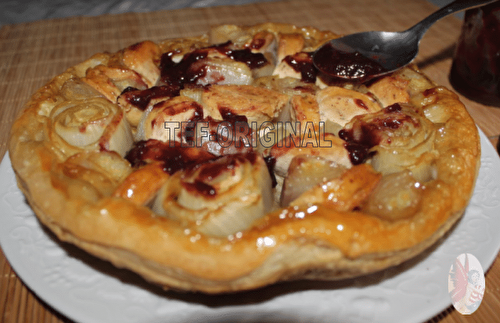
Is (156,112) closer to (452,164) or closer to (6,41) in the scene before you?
(452,164)

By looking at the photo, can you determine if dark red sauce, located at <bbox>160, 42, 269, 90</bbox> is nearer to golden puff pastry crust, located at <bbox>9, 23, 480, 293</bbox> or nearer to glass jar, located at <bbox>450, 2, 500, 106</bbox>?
golden puff pastry crust, located at <bbox>9, 23, 480, 293</bbox>

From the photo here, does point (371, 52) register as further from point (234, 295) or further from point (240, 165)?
point (234, 295)

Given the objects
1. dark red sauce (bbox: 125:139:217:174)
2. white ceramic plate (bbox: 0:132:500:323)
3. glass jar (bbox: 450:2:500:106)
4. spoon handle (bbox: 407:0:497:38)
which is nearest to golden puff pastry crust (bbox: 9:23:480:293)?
dark red sauce (bbox: 125:139:217:174)

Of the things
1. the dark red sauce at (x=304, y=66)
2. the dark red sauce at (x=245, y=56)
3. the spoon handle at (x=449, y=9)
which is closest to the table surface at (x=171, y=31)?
the spoon handle at (x=449, y=9)

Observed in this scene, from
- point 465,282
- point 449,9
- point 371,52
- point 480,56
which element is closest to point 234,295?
point 465,282

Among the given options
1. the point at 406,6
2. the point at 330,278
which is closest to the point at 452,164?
the point at 330,278

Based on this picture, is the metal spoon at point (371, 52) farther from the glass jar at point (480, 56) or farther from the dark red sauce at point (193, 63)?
the dark red sauce at point (193, 63)
